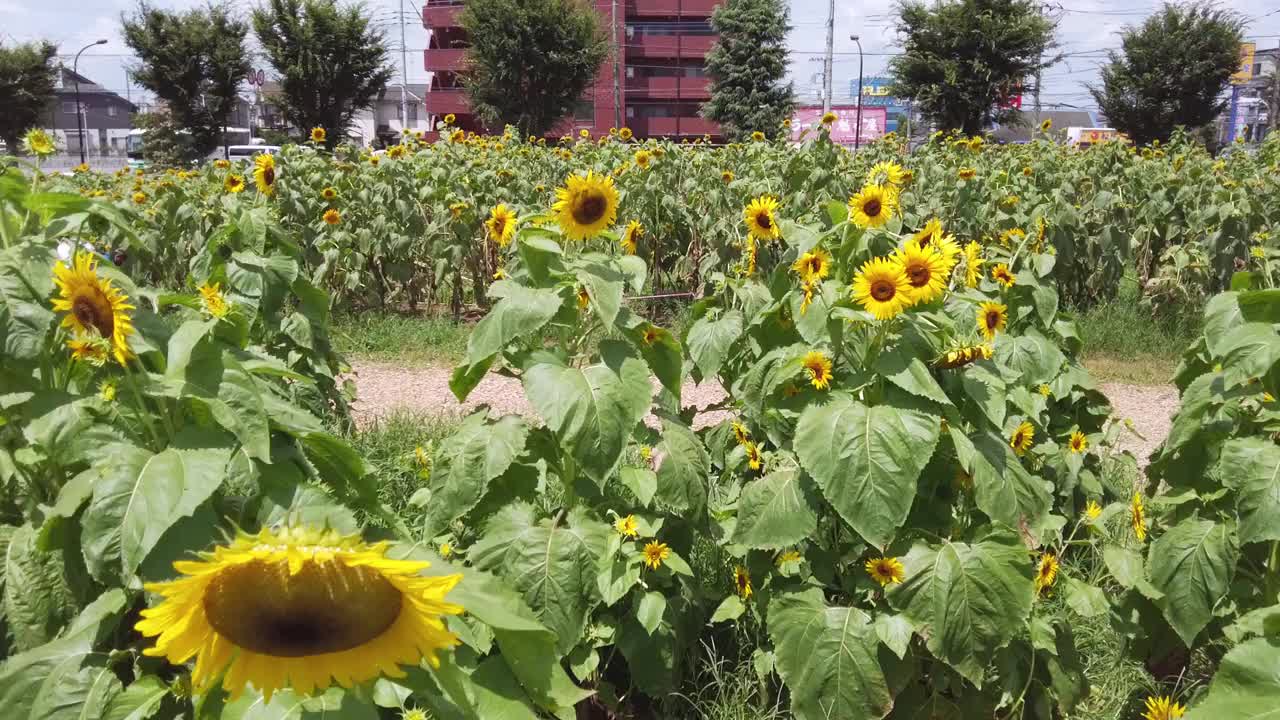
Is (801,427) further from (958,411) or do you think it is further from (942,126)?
(942,126)

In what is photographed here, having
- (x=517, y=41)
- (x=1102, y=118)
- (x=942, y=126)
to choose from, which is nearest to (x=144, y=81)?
(x=517, y=41)

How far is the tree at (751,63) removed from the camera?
45562 mm

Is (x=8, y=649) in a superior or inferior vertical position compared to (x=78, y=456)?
inferior

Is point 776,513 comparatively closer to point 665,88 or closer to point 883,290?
point 883,290

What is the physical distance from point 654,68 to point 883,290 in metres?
60.9

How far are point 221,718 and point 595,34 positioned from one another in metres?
34.8

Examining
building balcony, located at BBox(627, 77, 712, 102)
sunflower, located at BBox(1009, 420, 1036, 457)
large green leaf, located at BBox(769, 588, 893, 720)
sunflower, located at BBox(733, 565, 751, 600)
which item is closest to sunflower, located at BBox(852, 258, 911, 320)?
large green leaf, located at BBox(769, 588, 893, 720)

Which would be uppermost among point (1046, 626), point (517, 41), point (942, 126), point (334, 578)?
point (517, 41)

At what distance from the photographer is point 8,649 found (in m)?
1.80

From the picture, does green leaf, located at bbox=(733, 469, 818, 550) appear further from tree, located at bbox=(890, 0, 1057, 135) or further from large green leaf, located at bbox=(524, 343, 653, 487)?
tree, located at bbox=(890, 0, 1057, 135)

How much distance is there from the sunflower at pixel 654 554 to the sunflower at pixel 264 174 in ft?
16.6

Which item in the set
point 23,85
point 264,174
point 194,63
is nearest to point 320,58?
point 194,63

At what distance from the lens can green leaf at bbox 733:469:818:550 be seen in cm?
223

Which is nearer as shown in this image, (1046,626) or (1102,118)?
(1046,626)
